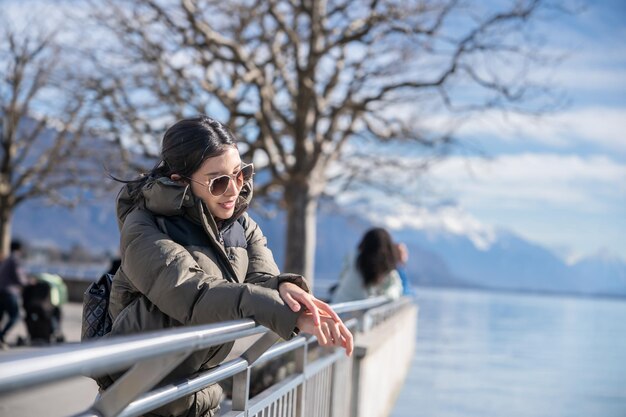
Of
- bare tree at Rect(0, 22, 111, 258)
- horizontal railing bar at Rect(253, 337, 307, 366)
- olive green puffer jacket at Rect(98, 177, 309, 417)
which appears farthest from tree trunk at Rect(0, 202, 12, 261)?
olive green puffer jacket at Rect(98, 177, 309, 417)

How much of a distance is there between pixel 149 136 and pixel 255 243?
692 inches

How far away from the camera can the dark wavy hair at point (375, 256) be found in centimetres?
1107

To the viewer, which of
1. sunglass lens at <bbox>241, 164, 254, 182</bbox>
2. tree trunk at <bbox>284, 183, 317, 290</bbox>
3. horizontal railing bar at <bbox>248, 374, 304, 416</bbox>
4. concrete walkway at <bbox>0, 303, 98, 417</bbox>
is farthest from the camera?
tree trunk at <bbox>284, 183, 317, 290</bbox>

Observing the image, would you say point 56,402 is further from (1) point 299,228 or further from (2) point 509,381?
(2) point 509,381

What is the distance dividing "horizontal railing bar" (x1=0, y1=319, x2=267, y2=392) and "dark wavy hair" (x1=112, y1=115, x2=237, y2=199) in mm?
569

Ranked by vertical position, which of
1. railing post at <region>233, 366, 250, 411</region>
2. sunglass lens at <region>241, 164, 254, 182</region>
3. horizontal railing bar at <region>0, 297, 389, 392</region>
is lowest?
railing post at <region>233, 366, 250, 411</region>

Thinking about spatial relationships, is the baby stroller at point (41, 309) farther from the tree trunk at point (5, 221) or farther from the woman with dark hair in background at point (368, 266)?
the tree trunk at point (5, 221)

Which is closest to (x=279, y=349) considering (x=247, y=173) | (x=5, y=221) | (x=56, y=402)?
(x=247, y=173)

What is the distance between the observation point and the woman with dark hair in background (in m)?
11.1

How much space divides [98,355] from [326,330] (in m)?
1.16

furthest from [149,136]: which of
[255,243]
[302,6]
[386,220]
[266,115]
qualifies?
[255,243]

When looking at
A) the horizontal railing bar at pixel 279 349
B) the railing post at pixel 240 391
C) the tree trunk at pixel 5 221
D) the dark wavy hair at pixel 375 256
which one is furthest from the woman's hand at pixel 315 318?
the tree trunk at pixel 5 221

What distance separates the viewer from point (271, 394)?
3998 millimetres

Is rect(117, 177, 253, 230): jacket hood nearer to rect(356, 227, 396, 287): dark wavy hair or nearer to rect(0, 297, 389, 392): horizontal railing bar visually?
rect(0, 297, 389, 392): horizontal railing bar
